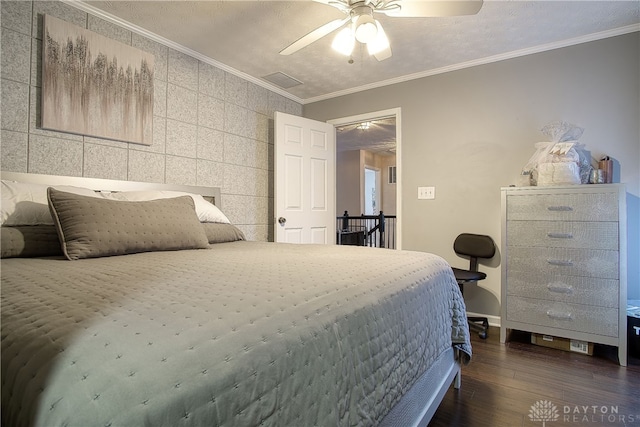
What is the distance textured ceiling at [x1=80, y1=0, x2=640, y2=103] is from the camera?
220cm

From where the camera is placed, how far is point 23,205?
1.53 m

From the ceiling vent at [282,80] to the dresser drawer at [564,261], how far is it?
2.59m

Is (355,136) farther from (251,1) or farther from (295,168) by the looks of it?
(251,1)

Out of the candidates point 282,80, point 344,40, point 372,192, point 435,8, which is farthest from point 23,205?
point 372,192

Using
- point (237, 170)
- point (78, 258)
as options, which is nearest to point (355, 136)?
point (237, 170)

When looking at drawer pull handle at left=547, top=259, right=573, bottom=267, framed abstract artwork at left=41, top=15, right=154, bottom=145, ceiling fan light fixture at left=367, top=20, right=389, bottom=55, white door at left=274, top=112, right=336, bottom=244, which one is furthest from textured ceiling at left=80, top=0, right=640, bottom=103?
drawer pull handle at left=547, top=259, right=573, bottom=267

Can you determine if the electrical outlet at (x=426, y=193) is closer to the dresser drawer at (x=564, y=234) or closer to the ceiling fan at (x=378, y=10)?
the dresser drawer at (x=564, y=234)

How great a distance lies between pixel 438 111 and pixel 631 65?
54.8 inches

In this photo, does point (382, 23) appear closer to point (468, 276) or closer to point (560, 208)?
point (560, 208)

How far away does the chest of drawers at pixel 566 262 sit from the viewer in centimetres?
214

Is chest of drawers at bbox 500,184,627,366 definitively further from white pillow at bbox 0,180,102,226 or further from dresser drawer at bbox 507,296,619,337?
white pillow at bbox 0,180,102,226

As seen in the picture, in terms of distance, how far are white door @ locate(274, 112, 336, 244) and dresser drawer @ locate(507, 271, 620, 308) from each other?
6.38ft

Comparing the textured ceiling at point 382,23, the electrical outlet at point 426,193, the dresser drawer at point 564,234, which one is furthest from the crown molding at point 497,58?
the dresser drawer at point 564,234

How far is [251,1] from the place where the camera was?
214 cm
